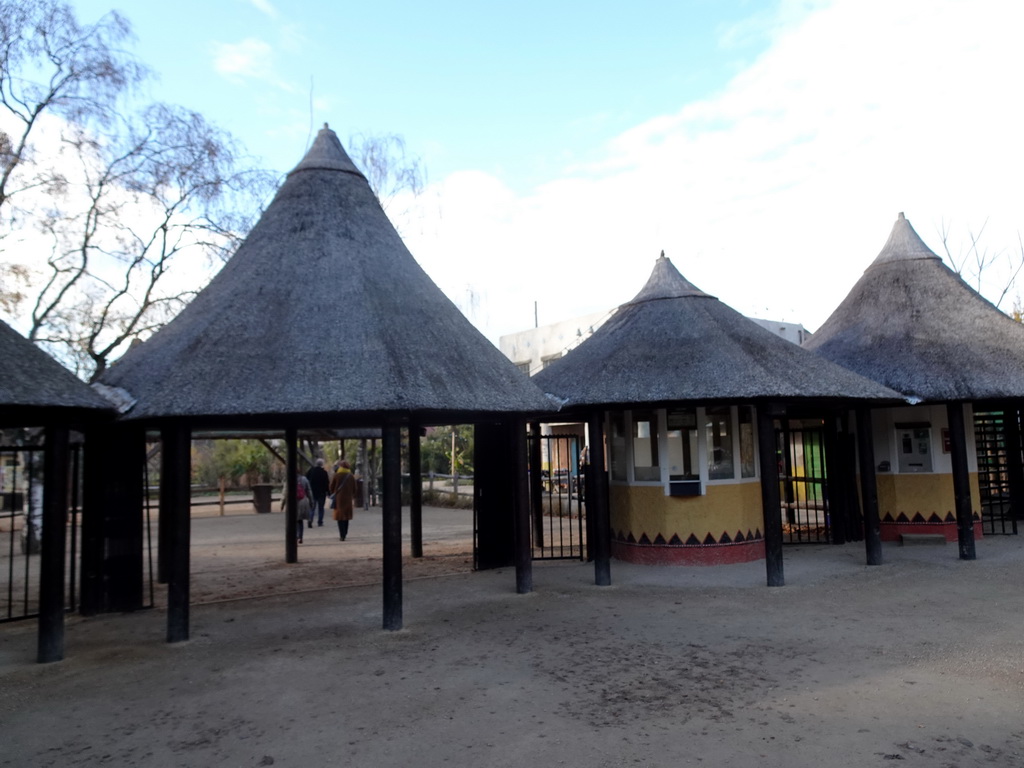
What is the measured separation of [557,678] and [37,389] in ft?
18.1

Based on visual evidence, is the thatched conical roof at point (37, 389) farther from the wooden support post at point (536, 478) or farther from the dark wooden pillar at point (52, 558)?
the wooden support post at point (536, 478)

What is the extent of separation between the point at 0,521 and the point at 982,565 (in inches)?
1069

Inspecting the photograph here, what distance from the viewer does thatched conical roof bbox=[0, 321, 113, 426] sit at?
270 inches

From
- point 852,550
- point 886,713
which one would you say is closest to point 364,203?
point 886,713

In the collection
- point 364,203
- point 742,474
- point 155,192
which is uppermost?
point 155,192

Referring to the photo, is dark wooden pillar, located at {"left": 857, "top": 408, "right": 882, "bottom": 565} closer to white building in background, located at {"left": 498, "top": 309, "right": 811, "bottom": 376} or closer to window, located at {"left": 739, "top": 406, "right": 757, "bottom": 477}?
window, located at {"left": 739, "top": 406, "right": 757, "bottom": 477}

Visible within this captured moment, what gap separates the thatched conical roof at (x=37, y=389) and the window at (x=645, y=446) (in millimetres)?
7906

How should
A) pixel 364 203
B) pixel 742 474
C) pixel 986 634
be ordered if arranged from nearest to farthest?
pixel 986 634
pixel 364 203
pixel 742 474

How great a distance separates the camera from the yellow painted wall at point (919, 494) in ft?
44.8

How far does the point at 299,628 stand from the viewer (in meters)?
8.75

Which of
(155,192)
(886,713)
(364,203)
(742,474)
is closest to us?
(886,713)

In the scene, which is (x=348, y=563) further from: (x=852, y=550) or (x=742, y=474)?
(x=852, y=550)

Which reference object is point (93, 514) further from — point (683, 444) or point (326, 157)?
point (683, 444)

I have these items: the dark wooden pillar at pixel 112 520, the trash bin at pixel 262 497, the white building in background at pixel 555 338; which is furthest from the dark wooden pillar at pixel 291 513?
the white building in background at pixel 555 338
